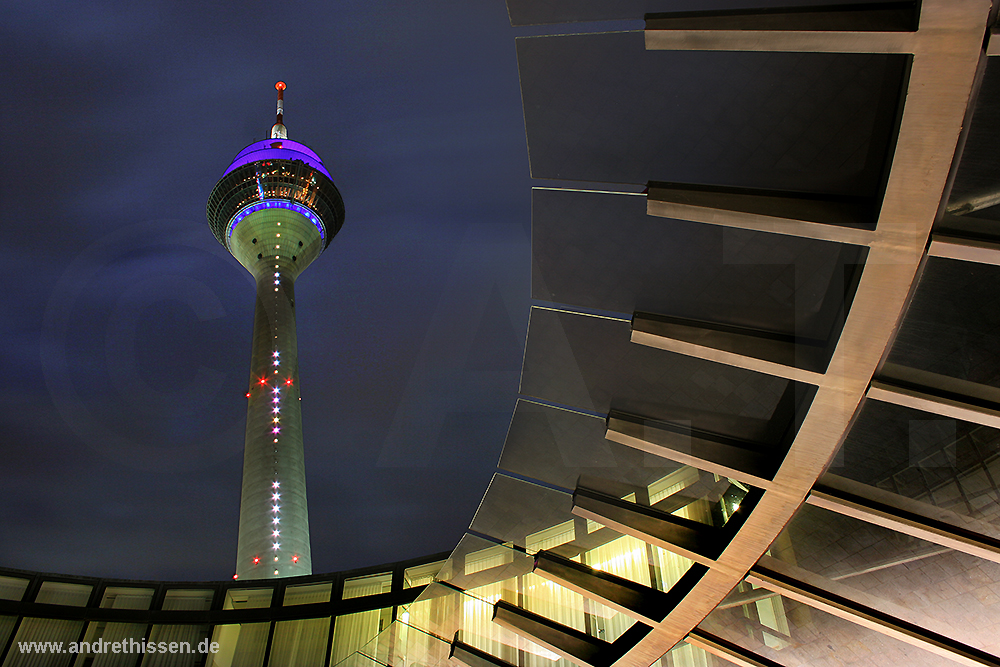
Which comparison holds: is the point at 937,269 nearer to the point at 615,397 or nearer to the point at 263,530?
the point at 615,397

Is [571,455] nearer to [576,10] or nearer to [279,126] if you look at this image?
[576,10]

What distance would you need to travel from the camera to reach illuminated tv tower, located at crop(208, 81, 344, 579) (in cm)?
4291

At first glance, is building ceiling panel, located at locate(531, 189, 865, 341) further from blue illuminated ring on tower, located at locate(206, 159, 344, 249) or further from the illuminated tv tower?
blue illuminated ring on tower, located at locate(206, 159, 344, 249)

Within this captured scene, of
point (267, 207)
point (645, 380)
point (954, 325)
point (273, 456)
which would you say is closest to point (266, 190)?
point (267, 207)

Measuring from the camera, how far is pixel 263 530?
42.4m

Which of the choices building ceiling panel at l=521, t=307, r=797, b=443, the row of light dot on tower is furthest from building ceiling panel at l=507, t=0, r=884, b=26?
the row of light dot on tower

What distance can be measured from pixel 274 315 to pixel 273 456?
13.2 meters

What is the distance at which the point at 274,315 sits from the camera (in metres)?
52.7

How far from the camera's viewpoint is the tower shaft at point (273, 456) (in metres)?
41.9

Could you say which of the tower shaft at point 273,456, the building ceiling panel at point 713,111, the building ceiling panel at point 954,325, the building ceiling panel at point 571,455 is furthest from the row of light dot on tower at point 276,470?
the building ceiling panel at point 954,325

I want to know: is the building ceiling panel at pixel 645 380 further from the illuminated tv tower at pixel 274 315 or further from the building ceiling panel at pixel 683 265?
the illuminated tv tower at pixel 274 315

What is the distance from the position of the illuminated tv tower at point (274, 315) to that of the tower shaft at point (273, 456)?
0.07 meters

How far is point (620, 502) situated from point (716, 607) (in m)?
1.95

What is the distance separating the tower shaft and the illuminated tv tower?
0.24 ft
